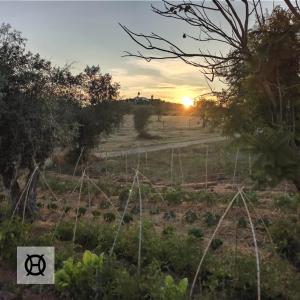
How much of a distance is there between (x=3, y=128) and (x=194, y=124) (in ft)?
173

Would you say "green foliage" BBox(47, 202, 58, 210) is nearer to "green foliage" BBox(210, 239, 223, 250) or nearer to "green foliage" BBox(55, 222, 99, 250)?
"green foliage" BBox(55, 222, 99, 250)

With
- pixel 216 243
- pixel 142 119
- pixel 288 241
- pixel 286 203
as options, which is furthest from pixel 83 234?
pixel 142 119

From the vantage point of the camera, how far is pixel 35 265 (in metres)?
5.35

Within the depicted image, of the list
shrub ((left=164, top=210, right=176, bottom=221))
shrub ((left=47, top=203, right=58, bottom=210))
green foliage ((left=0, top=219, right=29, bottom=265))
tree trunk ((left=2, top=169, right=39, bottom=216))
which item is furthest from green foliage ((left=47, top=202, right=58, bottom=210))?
green foliage ((left=0, top=219, right=29, bottom=265))

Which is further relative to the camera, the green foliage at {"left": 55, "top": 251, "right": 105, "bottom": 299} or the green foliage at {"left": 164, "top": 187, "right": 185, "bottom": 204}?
the green foliage at {"left": 164, "top": 187, "right": 185, "bottom": 204}

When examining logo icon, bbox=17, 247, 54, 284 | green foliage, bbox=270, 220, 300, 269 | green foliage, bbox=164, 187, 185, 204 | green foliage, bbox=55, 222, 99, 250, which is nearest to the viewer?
logo icon, bbox=17, 247, 54, 284

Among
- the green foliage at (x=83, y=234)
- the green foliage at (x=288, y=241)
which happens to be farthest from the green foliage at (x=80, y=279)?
the green foliage at (x=288, y=241)

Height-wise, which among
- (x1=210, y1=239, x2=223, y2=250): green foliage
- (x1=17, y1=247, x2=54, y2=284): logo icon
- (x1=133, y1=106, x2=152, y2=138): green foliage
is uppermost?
(x1=133, y1=106, x2=152, y2=138): green foliage

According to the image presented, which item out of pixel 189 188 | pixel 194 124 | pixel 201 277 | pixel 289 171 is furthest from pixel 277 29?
pixel 194 124

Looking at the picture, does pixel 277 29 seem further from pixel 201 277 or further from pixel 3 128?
pixel 3 128

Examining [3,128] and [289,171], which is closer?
[289,171]

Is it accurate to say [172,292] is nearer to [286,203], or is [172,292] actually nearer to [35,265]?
[35,265]

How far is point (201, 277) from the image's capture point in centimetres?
531

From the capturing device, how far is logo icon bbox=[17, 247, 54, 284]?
509cm
